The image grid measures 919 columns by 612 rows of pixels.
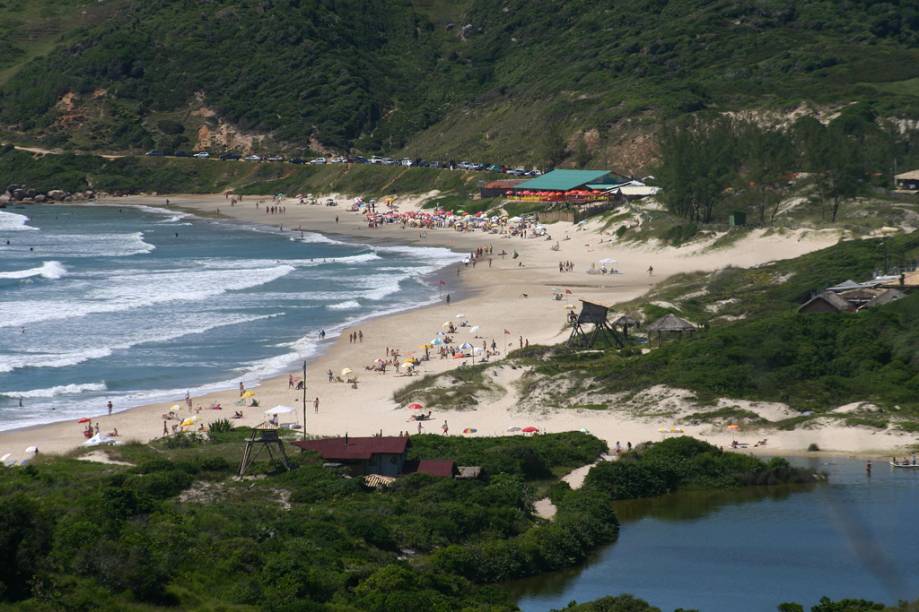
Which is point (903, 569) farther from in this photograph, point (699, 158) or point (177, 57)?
point (177, 57)

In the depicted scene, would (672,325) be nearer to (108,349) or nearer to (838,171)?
(108,349)

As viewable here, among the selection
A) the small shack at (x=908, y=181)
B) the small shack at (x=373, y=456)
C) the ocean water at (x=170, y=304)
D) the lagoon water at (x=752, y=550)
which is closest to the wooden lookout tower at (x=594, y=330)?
the ocean water at (x=170, y=304)

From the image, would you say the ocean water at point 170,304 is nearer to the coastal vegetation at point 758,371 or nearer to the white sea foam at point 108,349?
the white sea foam at point 108,349

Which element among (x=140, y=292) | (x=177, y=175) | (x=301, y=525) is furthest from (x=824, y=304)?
(x=177, y=175)

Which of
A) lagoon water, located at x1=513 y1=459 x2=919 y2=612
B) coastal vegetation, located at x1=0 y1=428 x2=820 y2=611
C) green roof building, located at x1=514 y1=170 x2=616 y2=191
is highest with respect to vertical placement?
green roof building, located at x1=514 y1=170 x2=616 y2=191

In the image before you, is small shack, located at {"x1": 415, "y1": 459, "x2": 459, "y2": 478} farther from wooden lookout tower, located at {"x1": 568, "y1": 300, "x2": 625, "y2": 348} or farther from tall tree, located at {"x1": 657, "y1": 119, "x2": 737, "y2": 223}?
tall tree, located at {"x1": 657, "y1": 119, "x2": 737, "y2": 223}

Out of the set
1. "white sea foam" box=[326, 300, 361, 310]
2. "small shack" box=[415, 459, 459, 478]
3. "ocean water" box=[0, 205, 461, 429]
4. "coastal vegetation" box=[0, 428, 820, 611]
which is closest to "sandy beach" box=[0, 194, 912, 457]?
"ocean water" box=[0, 205, 461, 429]

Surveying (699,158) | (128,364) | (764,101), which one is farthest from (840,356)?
(764,101)
